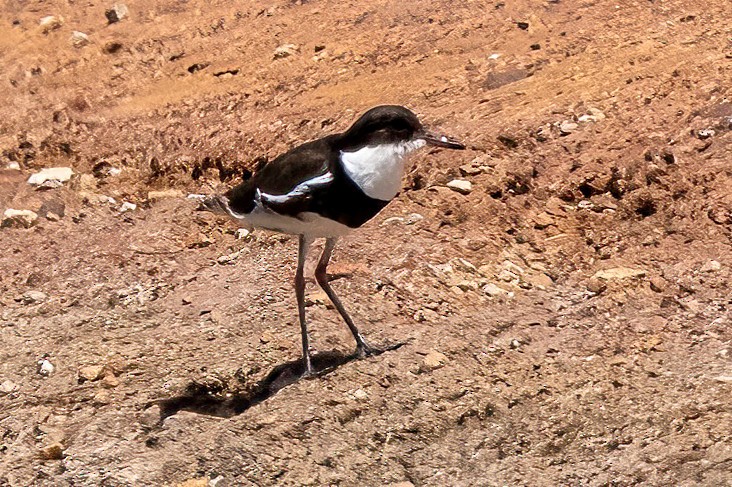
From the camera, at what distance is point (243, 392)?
15.0 feet

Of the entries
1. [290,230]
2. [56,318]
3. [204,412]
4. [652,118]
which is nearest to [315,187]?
[290,230]

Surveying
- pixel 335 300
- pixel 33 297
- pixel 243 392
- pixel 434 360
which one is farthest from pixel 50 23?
pixel 434 360

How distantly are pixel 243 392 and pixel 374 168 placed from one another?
48.3 inches

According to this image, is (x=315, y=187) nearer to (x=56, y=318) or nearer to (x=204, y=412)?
(x=204, y=412)

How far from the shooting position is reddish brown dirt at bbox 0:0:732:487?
411 centimetres

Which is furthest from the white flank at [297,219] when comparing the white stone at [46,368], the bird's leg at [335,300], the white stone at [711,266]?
the white stone at [711,266]

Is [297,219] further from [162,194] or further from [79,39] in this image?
[79,39]

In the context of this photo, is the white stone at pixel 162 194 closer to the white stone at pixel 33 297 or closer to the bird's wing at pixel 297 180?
the white stone at pixel 33 297

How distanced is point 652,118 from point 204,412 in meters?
3.36

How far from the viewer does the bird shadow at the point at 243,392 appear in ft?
14.6

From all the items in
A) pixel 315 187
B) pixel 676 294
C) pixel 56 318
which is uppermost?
pixel 315 187

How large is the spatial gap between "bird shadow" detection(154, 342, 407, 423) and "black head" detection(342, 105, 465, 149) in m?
1.03

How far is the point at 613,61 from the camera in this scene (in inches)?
265

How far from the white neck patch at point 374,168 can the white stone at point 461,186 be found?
61.1 inches
